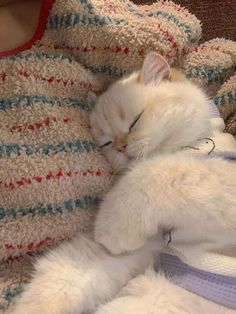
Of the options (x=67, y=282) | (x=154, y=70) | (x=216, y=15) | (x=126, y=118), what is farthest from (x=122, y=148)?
(x=216, y=15)

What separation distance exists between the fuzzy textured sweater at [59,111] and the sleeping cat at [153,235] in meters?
0.05

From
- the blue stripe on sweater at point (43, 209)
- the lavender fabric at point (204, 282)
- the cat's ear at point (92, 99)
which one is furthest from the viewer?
the cat's ear at point (92, 99)

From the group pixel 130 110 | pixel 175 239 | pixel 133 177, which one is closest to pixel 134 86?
pixel 130 110

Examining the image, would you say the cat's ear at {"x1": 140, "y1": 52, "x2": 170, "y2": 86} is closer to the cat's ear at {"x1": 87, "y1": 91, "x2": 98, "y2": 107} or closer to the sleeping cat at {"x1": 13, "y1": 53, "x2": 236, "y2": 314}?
the sleeping cat at {"x1": 13, "y1": 53, "x2": 236, "y2": 314}

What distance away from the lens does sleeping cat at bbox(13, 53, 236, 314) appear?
0.82 m

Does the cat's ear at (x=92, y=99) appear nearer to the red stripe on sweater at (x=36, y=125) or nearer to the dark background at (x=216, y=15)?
the red stripe on sweater at (x=36, y=125)

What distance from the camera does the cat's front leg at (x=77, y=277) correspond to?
0.83 meters

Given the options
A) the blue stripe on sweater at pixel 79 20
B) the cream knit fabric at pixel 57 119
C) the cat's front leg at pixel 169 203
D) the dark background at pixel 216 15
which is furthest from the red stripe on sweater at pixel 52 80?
the dark background at pixel 216 15

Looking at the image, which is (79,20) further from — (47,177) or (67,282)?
(67,282)

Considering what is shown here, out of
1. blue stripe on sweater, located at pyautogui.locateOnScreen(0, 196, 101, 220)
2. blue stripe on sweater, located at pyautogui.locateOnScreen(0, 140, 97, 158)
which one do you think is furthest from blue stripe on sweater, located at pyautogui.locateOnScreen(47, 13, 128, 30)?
blue stripe on sweater, located at pyautogui.locateOnScreen(0, 196, 101, 220)

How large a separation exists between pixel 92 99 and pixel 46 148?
166 mm

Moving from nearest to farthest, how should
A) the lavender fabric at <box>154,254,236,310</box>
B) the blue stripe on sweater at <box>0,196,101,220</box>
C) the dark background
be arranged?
the lavender fabric at <box>154,254,236,310</box>
the blue stripe on sweater at <box>0,196,101,220</box>
the dark background

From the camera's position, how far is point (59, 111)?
95 centimetres

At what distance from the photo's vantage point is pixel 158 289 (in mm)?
832
